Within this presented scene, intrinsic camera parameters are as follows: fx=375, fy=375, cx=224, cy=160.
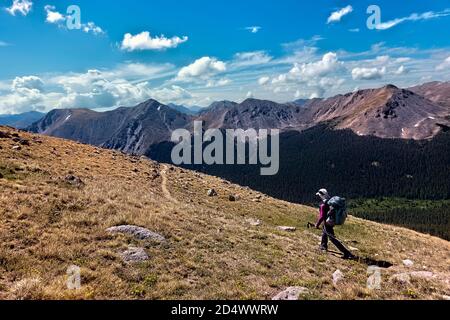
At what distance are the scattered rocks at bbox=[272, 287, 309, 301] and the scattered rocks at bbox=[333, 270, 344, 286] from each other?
2621 millimetres

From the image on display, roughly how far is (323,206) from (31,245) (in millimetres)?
17031

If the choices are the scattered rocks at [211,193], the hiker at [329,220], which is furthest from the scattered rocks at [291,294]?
the scattered rocks at [211,193]

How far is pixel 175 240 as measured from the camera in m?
20.8

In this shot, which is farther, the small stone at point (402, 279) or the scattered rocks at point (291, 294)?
the small stone at point (402, 279)

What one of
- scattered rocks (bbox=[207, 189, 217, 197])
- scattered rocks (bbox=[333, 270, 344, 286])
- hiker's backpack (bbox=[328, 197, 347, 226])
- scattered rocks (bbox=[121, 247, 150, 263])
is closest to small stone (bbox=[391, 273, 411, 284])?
scattered rocks (bbox=[333, 270, 344, 286])

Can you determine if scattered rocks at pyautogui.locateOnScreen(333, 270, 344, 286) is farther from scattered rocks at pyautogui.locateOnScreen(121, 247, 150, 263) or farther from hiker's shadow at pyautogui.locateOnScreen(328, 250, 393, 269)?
scattered rocks at pyautogui.locateOnScreen(121, 247, 150, 263)

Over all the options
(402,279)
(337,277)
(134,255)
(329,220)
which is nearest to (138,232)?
(134,255)

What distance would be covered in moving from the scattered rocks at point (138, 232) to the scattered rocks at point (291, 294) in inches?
314

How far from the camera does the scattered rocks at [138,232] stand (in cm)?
2002

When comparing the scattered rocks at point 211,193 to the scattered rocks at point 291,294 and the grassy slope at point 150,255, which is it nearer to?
the grassy slope at point 150,255
